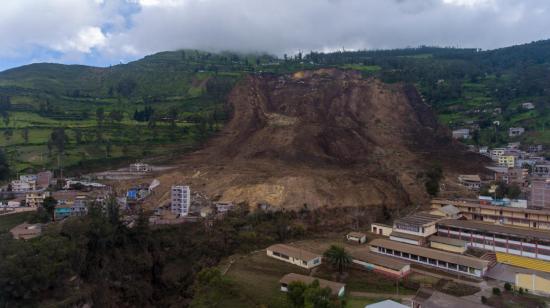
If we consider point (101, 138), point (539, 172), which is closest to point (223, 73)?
point (101, 138)

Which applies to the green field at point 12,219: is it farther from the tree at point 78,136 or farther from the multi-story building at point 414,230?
the multi-story building at point 414,230

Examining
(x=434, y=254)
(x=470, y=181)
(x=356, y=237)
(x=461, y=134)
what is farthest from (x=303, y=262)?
(x=461, y=134)

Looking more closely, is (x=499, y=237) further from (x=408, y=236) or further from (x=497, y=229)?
(x=408, y=236)

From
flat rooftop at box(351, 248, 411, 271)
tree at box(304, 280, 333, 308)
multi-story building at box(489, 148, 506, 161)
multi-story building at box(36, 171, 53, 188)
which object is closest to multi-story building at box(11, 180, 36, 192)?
multi-story building at box(36, 171, 53, 188)

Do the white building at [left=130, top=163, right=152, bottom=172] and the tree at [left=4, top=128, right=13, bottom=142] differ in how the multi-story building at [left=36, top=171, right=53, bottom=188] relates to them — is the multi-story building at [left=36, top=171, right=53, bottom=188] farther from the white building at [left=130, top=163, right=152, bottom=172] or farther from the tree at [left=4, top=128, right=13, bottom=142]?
the tree at [left=4, top=128, right=13, bottom=142]

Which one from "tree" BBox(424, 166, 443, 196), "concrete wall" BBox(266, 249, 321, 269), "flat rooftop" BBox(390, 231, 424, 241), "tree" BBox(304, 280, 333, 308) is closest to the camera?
"tree" BBox(304, 280, 333, 308)
